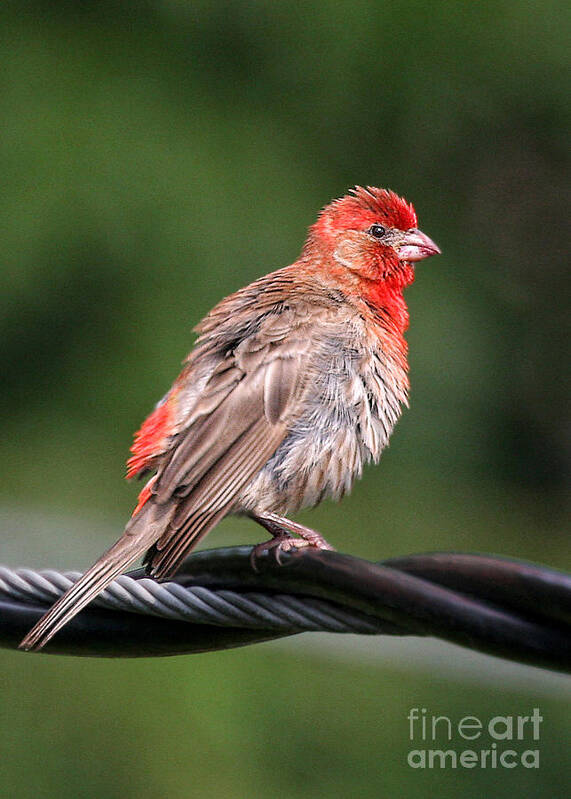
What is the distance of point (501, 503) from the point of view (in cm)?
966

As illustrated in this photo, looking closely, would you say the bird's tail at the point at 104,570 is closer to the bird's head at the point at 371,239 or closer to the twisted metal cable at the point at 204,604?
the twisted metal cable at the point at 204,604

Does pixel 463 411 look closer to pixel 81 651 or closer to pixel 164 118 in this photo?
pixel 164 118

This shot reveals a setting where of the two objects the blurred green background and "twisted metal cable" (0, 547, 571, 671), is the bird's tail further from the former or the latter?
the blurred green background

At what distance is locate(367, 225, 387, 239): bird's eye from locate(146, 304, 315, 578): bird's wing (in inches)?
32.2

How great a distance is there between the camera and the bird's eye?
16.1 ft

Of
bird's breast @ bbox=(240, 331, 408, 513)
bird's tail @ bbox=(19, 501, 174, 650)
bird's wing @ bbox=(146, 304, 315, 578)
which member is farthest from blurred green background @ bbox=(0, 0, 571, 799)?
bird's tail @ bbox=(19, 501, 174, 650)

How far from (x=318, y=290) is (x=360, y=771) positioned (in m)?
3.73

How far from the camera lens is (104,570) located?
3.06 meters

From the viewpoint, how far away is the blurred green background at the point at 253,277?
7.21m

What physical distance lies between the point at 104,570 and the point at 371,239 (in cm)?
223

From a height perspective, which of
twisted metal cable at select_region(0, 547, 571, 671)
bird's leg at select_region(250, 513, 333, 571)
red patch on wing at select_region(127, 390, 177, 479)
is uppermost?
red patch on wing at select_region(127, 390, 177, 479)

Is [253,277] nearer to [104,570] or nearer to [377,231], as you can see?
[377,231]

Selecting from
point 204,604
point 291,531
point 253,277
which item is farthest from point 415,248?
point 253,277

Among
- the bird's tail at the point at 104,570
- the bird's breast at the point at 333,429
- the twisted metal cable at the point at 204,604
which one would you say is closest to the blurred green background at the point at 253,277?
the bird's breast at the point at 333,429
